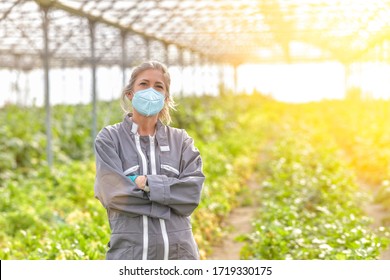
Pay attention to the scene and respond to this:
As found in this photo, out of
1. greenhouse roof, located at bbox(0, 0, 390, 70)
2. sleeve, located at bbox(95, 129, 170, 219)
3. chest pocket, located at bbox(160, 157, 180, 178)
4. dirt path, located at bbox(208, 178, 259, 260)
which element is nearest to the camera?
sleeve, located at bbox(95, 129, 170, 219)

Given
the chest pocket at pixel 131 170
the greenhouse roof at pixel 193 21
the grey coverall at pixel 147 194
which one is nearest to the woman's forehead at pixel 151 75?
the grey coverall at pixel 147 194

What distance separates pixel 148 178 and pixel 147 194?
3.5 inches

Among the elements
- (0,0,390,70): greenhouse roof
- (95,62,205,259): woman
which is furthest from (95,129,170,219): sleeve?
(0,0,390,70): greenhouse roof

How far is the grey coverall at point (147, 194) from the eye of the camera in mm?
3018

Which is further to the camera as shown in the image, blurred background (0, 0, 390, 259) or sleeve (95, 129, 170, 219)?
blurred background (0, 0, 390, 259)

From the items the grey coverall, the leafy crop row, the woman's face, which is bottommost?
the leafy crop row

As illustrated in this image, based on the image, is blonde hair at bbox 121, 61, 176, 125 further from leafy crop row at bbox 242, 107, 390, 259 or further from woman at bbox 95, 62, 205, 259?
leafy crop row at bbox 242, 107, 390, 259

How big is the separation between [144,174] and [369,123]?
15694 millimetres

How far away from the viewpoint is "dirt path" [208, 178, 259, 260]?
A: 7266mm

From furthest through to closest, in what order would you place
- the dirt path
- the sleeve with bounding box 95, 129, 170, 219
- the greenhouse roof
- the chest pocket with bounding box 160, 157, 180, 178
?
the greenhouse roof < the dirt path < the chest pocket with bounding box 160, 157, 180, 178 < the sleeve with bounding box 95, 129, 170, 219

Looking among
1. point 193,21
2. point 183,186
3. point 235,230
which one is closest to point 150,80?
point 183,186

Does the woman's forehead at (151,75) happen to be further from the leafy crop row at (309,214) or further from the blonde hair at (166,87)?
the leafy crop row at (309,214)

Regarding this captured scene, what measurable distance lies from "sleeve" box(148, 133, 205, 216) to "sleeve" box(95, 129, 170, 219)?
0.19ft

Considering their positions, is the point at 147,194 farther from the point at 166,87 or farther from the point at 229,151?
the point at 229,151
